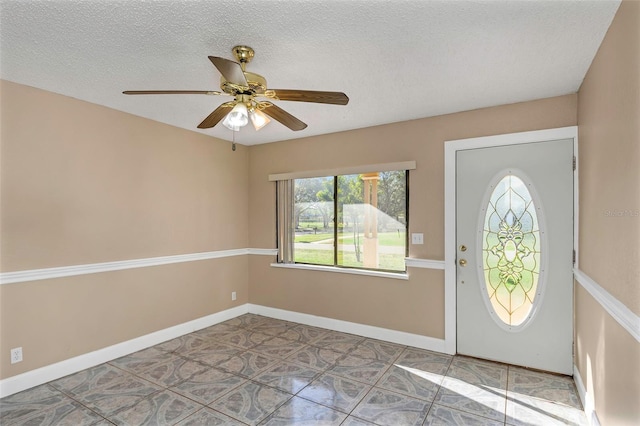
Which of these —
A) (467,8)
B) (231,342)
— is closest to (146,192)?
(231,342)

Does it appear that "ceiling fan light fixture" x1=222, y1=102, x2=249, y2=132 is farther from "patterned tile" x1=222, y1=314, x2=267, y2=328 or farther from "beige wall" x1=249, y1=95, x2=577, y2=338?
"patterned tile" x1=222, y1=314, x2=267, y2=328

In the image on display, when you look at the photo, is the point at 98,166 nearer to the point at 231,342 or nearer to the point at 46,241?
the point at 46,241

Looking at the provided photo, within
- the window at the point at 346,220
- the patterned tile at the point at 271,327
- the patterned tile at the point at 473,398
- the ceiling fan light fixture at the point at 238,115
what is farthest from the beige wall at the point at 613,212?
the patterned tile at the point at 271,327

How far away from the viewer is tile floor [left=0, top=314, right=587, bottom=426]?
7.39 feet

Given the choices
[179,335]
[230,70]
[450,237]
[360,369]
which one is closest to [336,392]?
[360,369]

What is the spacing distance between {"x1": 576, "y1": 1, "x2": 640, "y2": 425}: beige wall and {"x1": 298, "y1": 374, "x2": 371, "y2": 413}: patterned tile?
4.98 ft

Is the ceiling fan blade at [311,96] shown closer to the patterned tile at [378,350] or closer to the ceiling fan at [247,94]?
the ceiling fan at [247,94]

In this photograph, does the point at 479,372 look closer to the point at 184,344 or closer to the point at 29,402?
the point at 184,344

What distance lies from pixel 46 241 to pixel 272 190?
8.27 ft

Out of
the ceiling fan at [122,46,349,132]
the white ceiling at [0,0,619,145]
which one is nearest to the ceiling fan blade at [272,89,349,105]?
the ceiling fan at [122,46,349,132]

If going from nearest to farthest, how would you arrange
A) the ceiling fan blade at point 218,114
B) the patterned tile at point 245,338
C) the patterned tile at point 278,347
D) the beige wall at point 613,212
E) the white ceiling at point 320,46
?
the beige wall at point 613,212 < the white ceiling at point 320,46 < the ceiling fan blade at point 218,114 < the patterned tile at point 278,347 < the patterned tile at point 245,338

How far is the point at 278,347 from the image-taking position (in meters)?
3.46

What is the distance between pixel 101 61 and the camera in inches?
87.4

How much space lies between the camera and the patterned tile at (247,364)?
9.64ft
